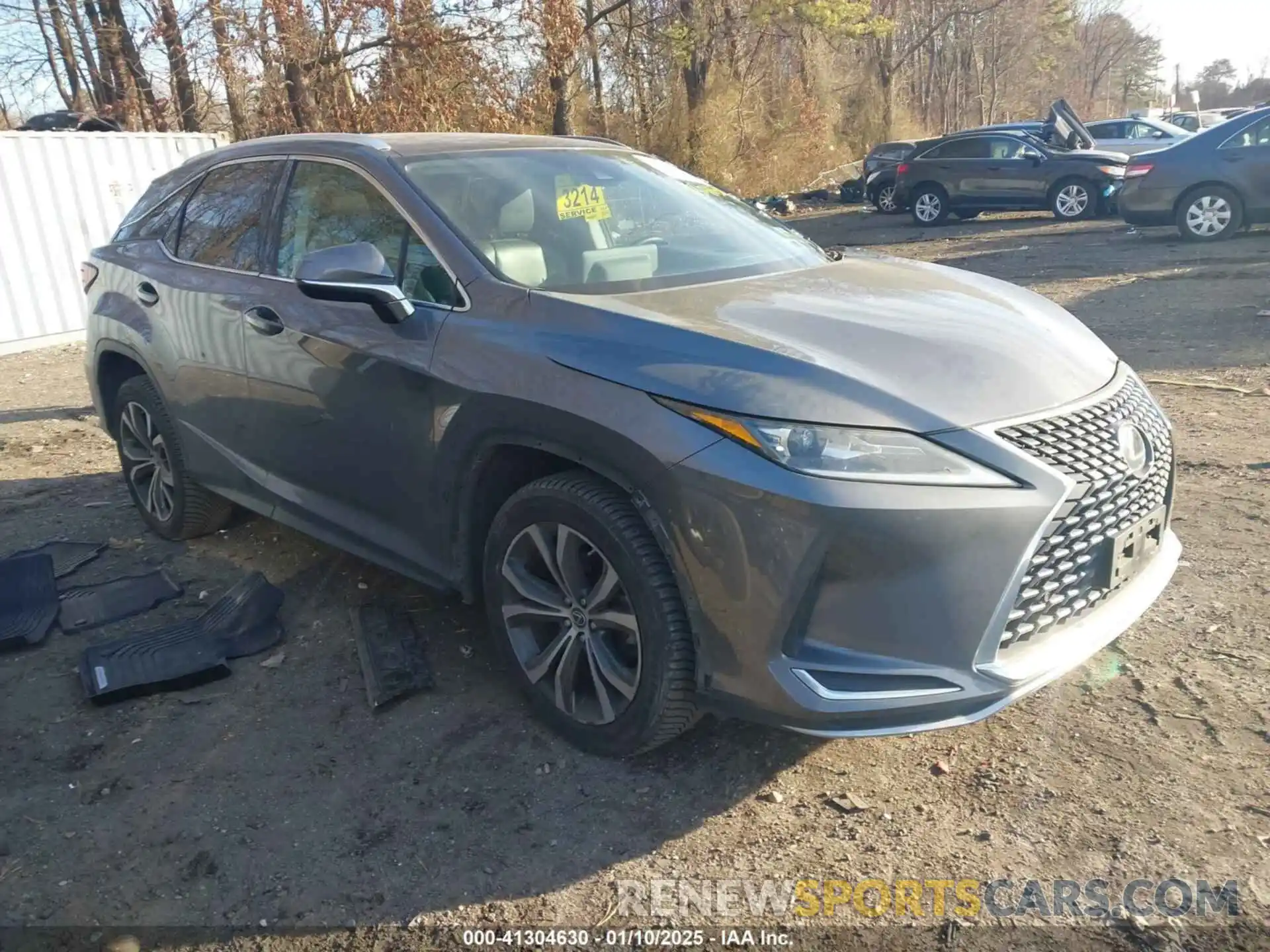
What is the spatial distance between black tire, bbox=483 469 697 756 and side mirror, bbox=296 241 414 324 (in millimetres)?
745

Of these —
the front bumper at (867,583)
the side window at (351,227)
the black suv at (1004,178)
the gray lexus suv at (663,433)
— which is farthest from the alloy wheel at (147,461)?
the black suv at (1004,178)

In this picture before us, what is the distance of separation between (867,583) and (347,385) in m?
1.94

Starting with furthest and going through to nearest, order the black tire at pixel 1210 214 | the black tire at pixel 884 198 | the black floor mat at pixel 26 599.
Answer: the black tire at pixel 884 198 < the black tire at pixel 1210 214 < the black floor mat at pixel 26 599

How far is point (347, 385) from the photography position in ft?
11.5

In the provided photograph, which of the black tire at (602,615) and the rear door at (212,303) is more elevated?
the rear door at (212,303)

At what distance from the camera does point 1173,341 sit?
805 cm

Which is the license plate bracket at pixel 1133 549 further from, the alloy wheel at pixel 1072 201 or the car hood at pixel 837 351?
the alloy wheel at pixel 1072 201

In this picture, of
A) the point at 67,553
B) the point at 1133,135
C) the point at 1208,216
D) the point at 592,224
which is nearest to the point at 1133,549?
the point at 592,224

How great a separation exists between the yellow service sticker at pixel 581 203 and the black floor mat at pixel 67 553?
2953 millimetres

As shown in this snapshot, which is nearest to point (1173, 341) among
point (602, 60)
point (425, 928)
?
point (425, 928)

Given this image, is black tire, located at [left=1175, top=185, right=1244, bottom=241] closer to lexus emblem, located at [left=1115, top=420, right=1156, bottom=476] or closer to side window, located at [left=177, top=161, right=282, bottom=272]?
lexus emblem, located at [left=1115, top=420, right=1156, bottom=476]

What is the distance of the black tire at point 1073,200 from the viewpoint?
1744 centimetres

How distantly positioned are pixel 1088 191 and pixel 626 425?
17286mm

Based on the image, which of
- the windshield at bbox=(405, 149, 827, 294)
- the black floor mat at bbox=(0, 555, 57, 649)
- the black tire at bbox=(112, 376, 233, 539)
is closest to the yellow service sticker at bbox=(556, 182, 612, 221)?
the windshield at bbox=(405, 149, 827, 294)
